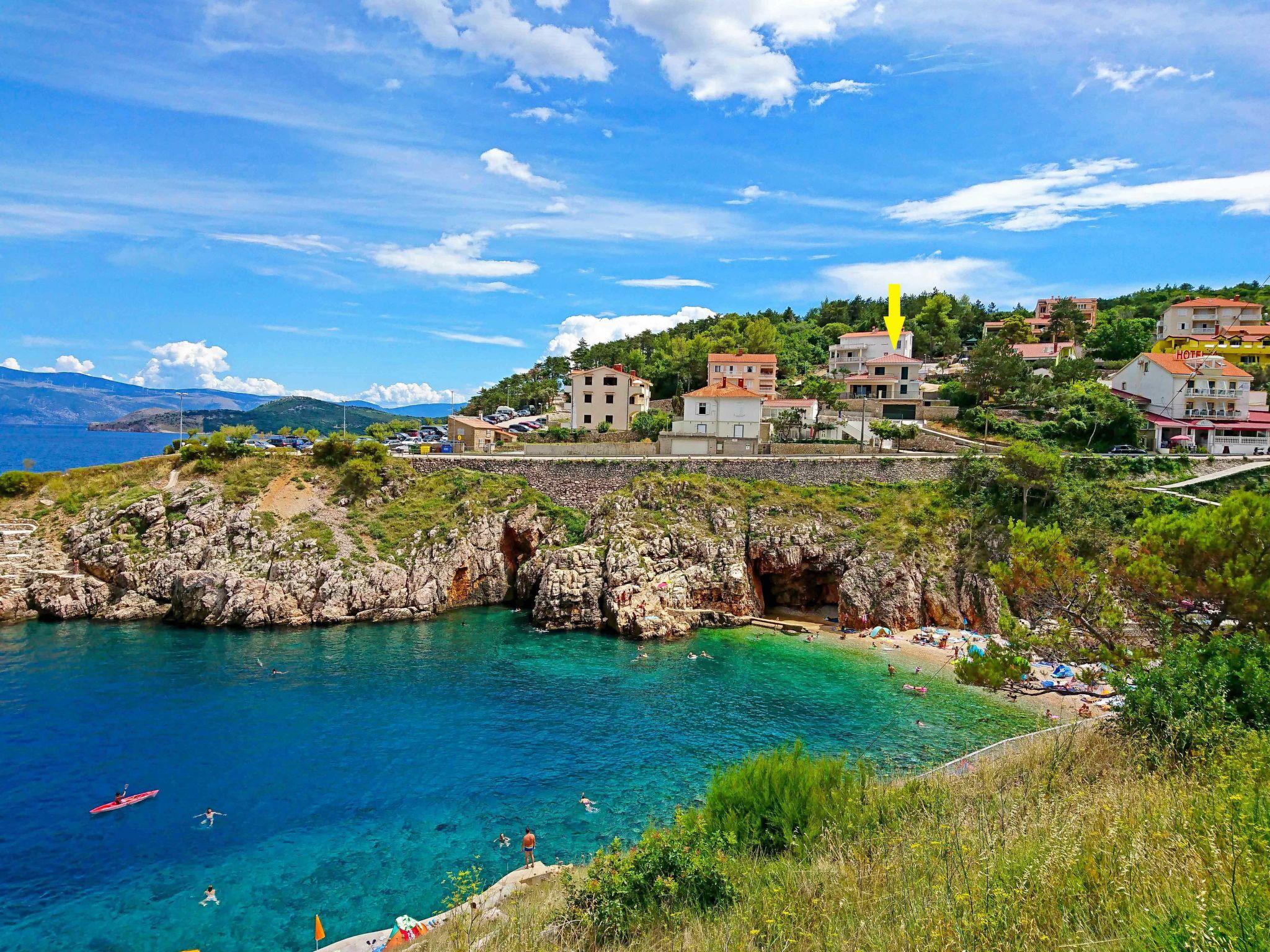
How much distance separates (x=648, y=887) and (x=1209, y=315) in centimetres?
9630

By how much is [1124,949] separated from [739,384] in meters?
60.1

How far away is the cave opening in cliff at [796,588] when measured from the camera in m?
41.2

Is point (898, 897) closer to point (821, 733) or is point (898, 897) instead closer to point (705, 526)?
point (821, 733)

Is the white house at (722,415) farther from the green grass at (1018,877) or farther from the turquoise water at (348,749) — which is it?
the green grass at (1018,877)

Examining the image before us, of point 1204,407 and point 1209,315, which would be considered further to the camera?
point 1209,315

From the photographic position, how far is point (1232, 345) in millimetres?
62594

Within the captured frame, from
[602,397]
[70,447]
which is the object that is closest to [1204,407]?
[602,397]

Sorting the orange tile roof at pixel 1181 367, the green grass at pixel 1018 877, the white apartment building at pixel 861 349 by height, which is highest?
the white apartment building at pixel 861 349

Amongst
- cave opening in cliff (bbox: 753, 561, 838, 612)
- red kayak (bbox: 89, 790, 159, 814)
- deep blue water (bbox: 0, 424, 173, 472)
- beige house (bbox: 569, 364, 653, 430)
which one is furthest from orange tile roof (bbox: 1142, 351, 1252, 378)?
deep blue water (bbox: 0, 424, 173, 472)

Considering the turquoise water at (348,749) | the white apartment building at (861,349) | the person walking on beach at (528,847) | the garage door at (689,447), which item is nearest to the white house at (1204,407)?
the white apartment building at (861,349)

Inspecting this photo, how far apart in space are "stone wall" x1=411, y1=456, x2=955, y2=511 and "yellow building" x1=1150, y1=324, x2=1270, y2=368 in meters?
31.3

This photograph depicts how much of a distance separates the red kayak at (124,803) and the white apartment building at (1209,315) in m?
96.5

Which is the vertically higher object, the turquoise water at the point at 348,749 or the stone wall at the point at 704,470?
the stone wall at the point at 704,470

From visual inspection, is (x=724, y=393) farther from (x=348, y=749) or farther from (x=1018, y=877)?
(x=1018, y=877)
